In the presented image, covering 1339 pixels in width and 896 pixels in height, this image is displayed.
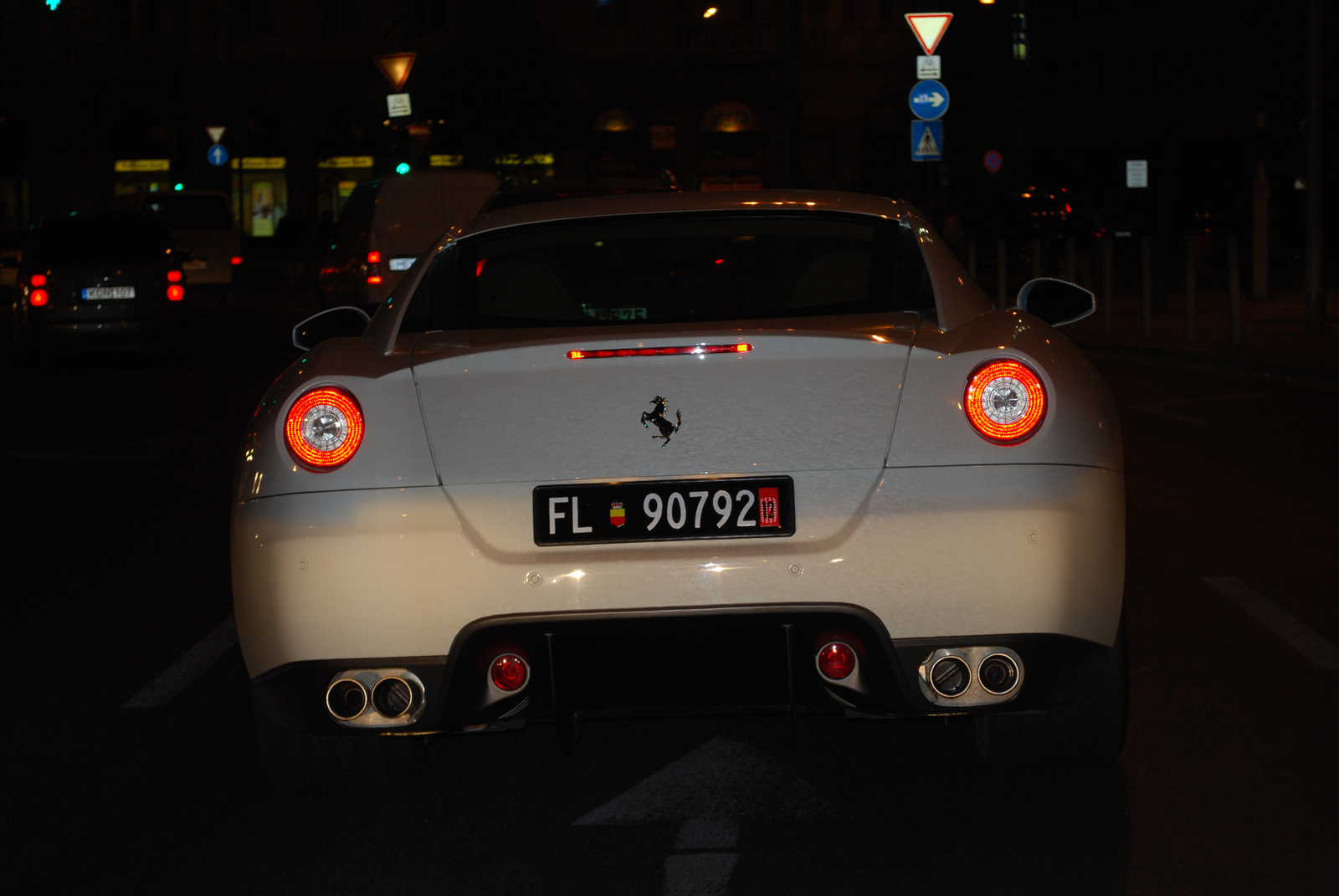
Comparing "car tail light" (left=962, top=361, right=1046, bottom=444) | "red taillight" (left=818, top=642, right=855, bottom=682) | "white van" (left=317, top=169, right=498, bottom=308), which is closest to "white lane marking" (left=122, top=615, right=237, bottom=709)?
"red taillight" (left=818, top=642, right=855, bottom=682)

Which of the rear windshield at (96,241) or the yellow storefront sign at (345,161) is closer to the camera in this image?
the rear windshield at (96,241)

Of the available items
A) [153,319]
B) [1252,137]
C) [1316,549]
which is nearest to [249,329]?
[153,319]

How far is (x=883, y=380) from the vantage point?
355cm

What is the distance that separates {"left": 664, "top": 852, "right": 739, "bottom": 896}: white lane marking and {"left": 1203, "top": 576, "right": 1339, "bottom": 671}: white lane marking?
2.46m

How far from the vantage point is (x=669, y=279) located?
4723 millimetres

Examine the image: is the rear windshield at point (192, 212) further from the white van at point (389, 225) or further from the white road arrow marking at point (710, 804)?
the white road arrow marking at point (710, 804)

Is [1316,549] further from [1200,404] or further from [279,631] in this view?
[1200,404]

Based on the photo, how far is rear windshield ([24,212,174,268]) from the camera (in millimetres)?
18281

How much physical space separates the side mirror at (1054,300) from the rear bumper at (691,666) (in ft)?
5.33

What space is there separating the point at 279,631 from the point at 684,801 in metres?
1.09

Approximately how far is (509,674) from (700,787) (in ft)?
2.76

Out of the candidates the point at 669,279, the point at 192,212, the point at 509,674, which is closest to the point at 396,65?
the point at 192,212

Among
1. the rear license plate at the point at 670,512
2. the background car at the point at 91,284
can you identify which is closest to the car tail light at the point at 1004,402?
the rear license plate at the point at 670,512

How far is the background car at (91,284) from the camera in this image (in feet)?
58.7
